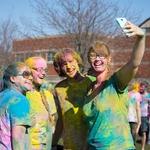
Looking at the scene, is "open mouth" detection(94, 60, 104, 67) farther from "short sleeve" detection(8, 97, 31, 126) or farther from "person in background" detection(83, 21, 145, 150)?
"short sleeve" detection(8, 97, 31, 126)

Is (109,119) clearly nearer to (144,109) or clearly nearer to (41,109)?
(41,109)

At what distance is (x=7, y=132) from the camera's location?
4.95m

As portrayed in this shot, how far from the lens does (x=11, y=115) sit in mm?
4895

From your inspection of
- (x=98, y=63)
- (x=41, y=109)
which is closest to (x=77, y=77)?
(x=41, y=109)

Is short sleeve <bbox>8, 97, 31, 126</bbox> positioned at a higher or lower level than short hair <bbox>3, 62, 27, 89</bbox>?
lower

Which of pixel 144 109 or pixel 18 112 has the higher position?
pixel 18 112

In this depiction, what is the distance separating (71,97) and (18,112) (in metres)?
0.79

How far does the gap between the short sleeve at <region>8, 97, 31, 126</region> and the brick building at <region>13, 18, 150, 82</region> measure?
2451cm

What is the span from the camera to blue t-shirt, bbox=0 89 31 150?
489 cm

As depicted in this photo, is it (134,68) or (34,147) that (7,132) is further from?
(134,68)

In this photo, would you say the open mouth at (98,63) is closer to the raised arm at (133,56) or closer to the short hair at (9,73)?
the raised arm at (133,56)

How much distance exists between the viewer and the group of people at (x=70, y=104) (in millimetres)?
4691

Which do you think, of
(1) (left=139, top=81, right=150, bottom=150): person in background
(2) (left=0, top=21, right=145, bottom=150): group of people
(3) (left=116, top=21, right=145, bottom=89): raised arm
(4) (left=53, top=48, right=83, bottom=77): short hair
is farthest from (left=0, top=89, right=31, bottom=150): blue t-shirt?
(1) (left=139, top=81, right=150, bottom=150): person in background

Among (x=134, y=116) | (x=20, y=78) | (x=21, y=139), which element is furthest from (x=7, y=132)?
(x=134, y=116)
